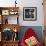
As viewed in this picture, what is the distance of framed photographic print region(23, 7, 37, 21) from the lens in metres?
5.68

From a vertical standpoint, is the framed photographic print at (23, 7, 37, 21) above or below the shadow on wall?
above

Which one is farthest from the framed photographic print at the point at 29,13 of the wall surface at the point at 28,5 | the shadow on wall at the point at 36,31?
the shadow on wall at the point at 36,31

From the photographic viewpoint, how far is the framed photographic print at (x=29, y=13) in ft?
18.6

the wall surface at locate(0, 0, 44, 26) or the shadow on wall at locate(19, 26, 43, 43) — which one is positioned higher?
the wall surface at locate(0, 0, 44, 26)

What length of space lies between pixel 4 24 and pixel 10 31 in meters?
0.34

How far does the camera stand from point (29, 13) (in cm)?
572

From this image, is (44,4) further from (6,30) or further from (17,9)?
(6,30)

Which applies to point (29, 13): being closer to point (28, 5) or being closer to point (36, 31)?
point (28, 5)

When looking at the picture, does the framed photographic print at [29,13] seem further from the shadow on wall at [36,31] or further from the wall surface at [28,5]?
the shadow on wall at [36,31]

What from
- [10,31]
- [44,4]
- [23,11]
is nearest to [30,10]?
[23,11]

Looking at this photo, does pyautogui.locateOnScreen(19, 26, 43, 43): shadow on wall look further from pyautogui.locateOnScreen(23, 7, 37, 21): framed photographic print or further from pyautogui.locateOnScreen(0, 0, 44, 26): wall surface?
pyautogui.locateOnScreen(23, 7, 37, 21): framed photographic print

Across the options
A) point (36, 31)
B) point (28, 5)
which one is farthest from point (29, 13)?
point (36, 31)

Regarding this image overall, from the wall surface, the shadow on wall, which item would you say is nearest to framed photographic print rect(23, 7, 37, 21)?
the wall surface

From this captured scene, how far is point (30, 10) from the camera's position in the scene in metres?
5.70
